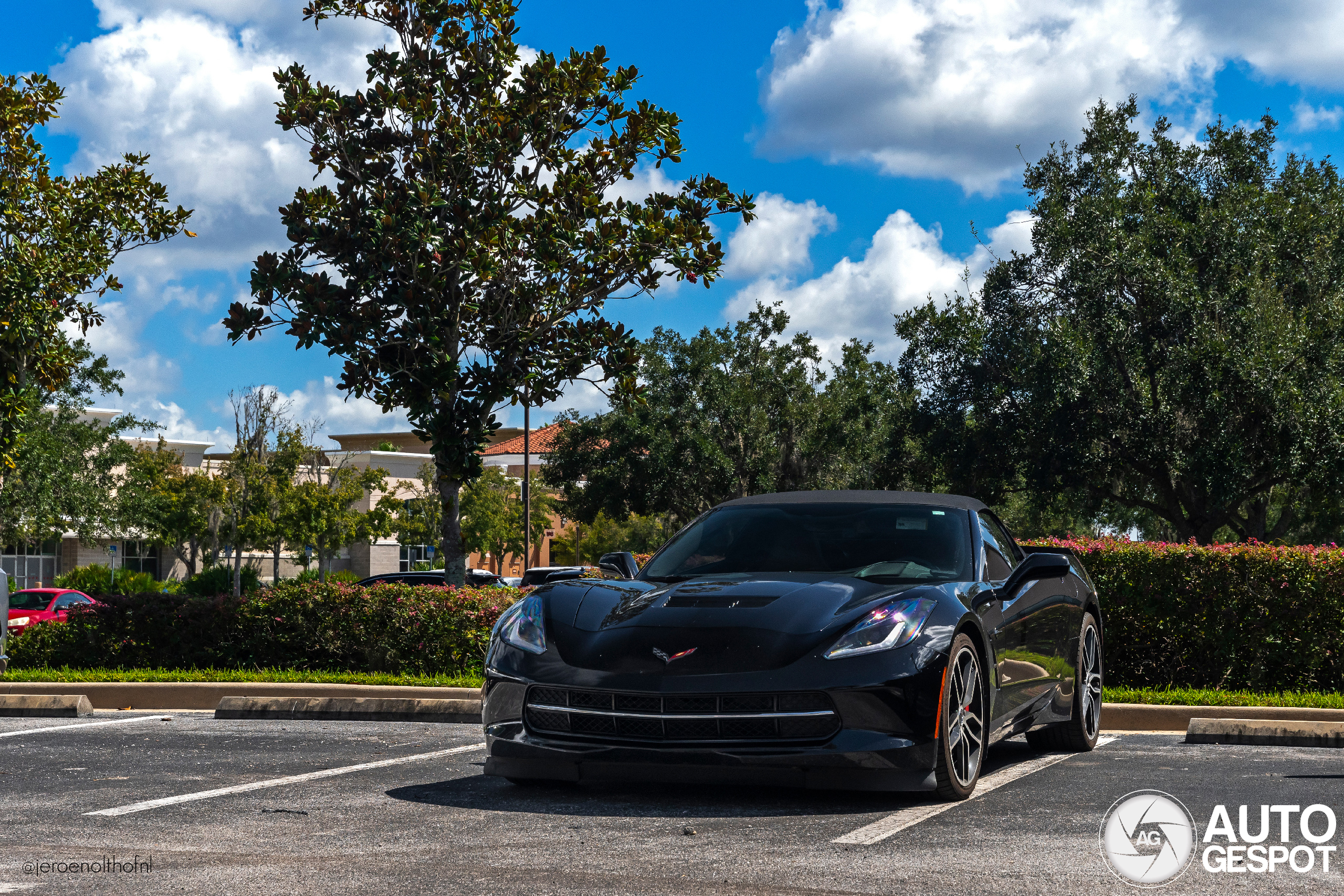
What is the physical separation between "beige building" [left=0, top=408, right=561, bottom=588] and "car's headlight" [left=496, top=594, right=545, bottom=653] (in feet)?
100

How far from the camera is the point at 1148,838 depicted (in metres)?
4.88

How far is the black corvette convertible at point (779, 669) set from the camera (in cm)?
532

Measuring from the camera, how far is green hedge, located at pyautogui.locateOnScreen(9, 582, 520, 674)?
12.8 m

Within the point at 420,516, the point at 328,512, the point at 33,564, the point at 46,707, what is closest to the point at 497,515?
the point at 420,516

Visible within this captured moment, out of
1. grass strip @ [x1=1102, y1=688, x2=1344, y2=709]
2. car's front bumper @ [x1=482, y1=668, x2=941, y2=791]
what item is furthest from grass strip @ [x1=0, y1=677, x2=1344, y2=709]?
car's front bumper @ [x1=482, y1=668, x2=941, y2=791]

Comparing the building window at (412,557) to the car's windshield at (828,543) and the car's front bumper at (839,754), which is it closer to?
the car's windshield at (828,543)

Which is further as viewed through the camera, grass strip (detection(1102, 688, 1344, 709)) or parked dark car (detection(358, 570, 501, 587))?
parked dark car (detection(358, 570, 501, 587))

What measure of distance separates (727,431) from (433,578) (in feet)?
59.6

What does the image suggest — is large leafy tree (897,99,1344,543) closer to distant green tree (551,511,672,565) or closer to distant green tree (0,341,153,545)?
distant green tree (0,341,153,545)

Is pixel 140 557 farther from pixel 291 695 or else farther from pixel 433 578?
pixel 291 695

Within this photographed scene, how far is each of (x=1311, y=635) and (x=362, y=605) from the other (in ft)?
27.8

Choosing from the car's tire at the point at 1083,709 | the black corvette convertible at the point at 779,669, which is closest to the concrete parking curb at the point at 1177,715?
the car's tire at the point at 1083,709

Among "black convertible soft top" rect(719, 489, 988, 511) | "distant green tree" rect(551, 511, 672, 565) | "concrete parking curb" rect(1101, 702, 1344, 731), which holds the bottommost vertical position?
"concrete parking curb" rect(1101, 702, 1344, 731)

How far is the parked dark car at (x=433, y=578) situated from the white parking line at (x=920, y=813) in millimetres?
7592
